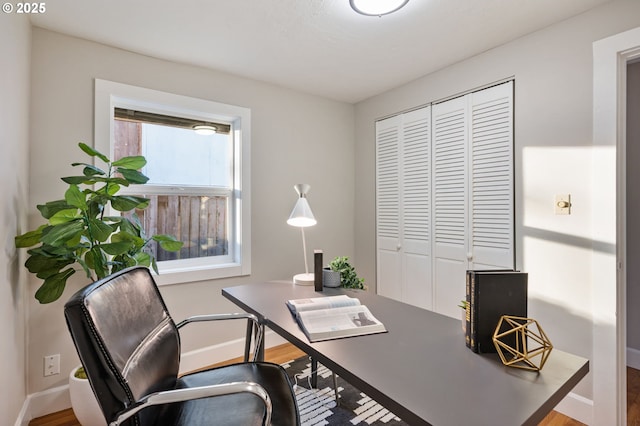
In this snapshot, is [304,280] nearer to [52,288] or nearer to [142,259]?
[142,259]

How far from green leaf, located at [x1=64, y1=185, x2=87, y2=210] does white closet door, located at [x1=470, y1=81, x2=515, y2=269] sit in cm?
251

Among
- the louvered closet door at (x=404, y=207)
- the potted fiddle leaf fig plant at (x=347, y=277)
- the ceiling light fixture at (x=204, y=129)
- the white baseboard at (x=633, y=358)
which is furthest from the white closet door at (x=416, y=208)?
the ceiling light fixture at (x=204, y=129)

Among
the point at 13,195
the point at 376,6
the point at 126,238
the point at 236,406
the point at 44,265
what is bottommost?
the point at 236,406

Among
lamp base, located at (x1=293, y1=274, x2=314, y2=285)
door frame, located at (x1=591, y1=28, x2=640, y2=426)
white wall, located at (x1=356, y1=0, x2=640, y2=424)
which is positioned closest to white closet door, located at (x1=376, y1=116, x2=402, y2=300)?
white wall, located at (x1=356, y1=0, x2=640, y2=424)

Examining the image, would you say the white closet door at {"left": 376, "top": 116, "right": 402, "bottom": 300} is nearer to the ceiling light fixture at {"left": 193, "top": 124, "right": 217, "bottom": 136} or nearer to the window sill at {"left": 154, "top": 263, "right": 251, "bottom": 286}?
the window sill at {"left": 154, "top": 263, "right": 251, "bottom": 286}

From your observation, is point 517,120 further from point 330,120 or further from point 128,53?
point 128,53

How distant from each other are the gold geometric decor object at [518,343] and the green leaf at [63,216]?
6.64ft

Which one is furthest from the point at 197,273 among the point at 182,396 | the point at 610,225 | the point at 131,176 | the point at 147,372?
the point at 610,225

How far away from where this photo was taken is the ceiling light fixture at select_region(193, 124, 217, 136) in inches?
109

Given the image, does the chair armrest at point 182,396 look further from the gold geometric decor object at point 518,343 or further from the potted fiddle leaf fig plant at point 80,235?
the potted fiddle leaf fig plant at point 80,235

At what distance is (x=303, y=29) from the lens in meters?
2.07

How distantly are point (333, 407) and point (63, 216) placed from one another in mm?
1892

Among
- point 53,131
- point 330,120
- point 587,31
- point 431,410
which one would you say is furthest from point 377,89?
point 431,410

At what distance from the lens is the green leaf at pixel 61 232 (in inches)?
60.9
